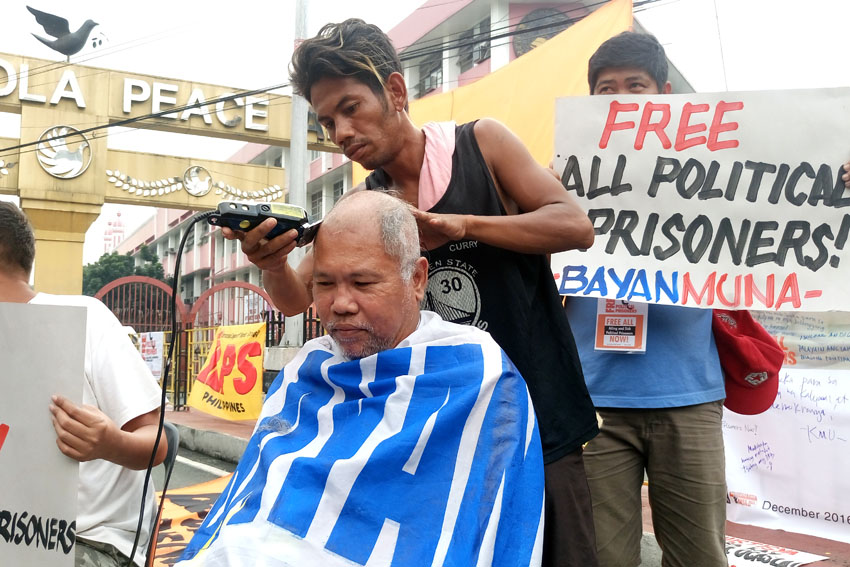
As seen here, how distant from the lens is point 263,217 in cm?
172

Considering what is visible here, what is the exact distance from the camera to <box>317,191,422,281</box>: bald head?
1.77m

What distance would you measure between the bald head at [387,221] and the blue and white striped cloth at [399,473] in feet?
0.65

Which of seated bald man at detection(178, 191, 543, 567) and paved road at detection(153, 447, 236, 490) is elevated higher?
seated bald man at detection(178, 191, 543, 567)

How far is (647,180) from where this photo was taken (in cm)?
244

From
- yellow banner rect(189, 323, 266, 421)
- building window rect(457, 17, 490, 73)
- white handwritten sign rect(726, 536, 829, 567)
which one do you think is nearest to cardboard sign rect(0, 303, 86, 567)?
white handwritten sign rect(726, 536, 829, 567)

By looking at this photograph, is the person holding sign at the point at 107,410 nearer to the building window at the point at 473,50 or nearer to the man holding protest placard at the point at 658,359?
the man holding protest placard at the point at 658,359

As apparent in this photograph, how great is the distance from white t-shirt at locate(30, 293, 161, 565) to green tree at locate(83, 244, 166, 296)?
44508 mm

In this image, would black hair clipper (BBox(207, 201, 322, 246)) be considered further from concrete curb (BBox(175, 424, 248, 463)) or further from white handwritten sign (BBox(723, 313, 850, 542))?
concrete curb (BBox(175, 424, 248, 463))

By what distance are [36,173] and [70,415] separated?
46.9ft

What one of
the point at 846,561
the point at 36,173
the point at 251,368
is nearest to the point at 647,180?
the point at 846,561

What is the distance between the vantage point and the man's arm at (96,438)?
5.80 feet

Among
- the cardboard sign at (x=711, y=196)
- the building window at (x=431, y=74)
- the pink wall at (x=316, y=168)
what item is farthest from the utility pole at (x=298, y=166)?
the pink wall at (x=316, y=168)

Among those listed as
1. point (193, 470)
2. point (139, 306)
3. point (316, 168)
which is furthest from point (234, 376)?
point (316, 168)

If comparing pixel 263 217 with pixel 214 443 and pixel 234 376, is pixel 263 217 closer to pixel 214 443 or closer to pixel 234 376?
pixel 214 443
